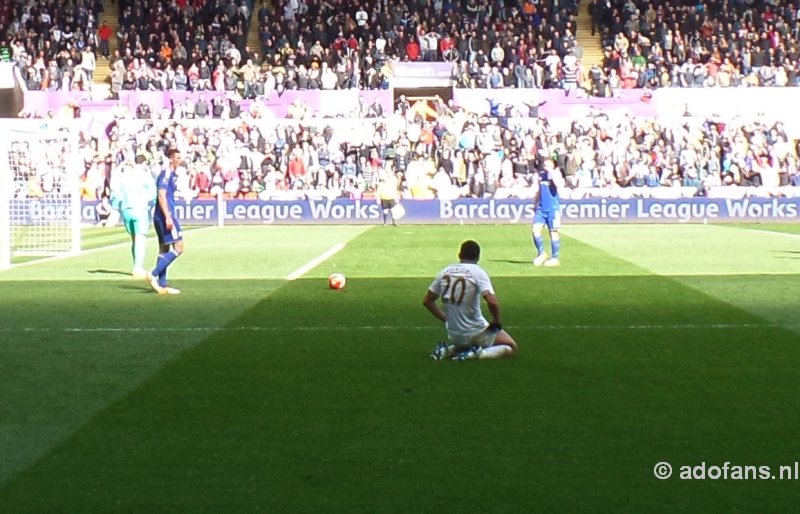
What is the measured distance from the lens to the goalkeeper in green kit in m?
18.2

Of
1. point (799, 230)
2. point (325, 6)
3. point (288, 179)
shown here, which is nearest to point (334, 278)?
point (799, 230)

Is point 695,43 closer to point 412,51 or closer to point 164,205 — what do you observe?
point 412,51

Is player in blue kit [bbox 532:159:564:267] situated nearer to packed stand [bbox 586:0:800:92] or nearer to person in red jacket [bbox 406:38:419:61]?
packed stand [bbox 586:0:800:92]

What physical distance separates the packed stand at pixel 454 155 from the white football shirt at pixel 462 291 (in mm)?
30935

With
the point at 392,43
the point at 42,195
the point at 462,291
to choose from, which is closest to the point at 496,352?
the point at 462,291

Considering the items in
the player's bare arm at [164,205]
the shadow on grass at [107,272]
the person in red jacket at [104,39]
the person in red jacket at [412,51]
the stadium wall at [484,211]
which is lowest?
the stadium wall at [484,211]

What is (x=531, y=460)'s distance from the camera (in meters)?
7.21

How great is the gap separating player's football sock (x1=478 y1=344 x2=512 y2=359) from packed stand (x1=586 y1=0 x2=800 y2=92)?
1429 inches

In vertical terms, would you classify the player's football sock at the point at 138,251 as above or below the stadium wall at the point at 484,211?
above

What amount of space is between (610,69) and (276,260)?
27026 mm

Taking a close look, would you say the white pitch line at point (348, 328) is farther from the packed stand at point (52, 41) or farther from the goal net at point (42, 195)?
the packed stand at point (52, 41)

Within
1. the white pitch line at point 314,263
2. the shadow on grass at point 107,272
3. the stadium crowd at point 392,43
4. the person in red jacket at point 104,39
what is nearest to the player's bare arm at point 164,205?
the white pitch line at point 314,263

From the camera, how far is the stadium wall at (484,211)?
40219 mm

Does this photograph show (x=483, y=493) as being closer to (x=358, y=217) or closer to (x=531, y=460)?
(x=531, y=460)
